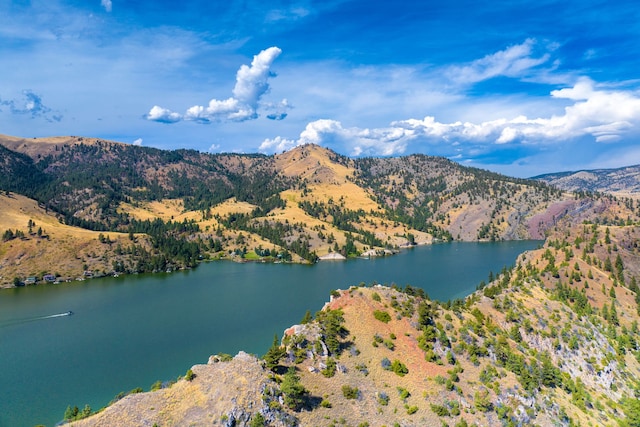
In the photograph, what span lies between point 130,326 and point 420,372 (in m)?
89.7

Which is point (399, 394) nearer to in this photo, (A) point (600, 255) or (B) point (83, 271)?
(A) point (600, 255)

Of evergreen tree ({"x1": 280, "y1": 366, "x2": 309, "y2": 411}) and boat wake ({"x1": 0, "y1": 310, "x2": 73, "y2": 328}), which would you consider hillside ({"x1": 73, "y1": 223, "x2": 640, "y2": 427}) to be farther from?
boat wake ({"x1": 0, "y1": 310, "x2": 73, "y2": 328})

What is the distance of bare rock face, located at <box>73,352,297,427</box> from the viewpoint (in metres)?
47.0

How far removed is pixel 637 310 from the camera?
120 meters

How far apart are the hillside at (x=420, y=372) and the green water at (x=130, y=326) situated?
3377cm

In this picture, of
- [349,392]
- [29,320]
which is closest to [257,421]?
[349,392]

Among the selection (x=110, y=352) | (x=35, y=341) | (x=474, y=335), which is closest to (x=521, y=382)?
(x=474, y=335)

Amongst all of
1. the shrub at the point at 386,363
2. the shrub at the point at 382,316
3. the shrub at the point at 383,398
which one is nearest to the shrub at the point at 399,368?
the shrub at the point at 386,363

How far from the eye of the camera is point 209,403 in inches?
1949

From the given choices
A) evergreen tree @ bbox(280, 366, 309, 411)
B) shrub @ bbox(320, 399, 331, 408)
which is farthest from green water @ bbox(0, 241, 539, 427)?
shrub @ bbox(320, 399, 331, 408)

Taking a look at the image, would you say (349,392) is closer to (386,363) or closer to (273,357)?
(386,363)

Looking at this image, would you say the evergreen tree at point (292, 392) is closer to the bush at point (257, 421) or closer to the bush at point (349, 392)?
the bush at point (257, 421)

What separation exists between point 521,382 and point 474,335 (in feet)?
37.5

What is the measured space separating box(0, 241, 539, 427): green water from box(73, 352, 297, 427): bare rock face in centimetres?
3052
